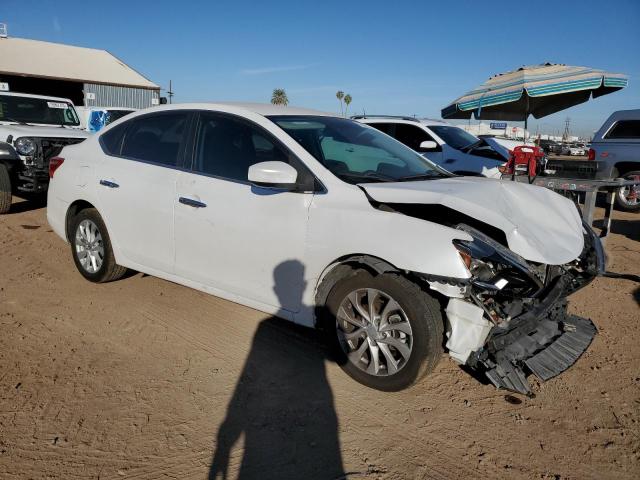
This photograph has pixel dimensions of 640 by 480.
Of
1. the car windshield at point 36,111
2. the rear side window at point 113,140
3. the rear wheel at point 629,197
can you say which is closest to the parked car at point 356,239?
the rear side window at point 113,140

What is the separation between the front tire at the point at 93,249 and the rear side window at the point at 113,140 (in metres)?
0.59

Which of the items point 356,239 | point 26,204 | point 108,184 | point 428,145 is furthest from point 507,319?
point 26,204

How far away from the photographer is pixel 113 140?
483 centimetres

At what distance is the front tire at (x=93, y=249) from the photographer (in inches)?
188

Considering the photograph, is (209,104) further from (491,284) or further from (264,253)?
(491,284)

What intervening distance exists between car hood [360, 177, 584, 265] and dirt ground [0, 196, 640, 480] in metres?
0.99

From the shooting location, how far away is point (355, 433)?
2863mm

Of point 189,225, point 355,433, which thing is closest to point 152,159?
point 189,225

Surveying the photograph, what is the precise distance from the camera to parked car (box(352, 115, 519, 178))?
9.28m

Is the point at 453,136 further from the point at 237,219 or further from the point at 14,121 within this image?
the point at 14,121

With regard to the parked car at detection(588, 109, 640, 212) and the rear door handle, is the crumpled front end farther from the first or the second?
the parked car at detection(588, 109, 640, 212)

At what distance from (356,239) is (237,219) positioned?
3.17 feet

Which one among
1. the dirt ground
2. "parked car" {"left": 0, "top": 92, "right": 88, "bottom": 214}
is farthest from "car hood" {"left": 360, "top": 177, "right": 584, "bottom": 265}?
"parked car" {"left": 0, "top": 92, "right": 88, "bottom": 214}

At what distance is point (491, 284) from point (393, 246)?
60 cm
